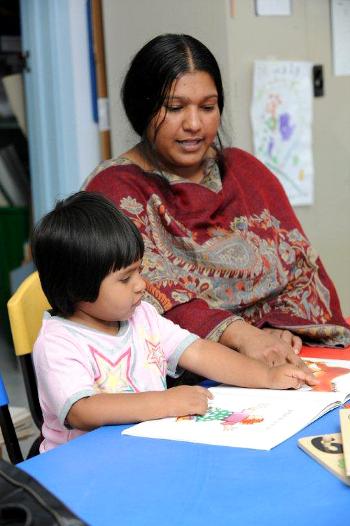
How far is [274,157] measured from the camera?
142 inches

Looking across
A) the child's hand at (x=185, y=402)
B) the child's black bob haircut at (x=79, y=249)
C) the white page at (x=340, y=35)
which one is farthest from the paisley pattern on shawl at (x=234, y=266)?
the white page at (x=340, y=35)

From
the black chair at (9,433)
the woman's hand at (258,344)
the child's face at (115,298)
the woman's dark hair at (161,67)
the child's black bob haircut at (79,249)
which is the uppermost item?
the woman's dark hair at (161,67)

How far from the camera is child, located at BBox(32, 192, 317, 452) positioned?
143 centimetres

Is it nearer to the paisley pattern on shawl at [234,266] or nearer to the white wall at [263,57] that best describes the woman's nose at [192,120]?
the paisley pattern on shawl at [234,266]

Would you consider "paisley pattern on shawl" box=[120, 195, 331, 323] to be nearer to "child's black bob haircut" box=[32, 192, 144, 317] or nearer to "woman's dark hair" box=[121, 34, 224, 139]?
"woman's dark hair" box=[121, 34, 224, 139]

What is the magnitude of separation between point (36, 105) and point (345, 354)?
2.46 m

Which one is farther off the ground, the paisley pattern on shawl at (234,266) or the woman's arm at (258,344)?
the paisley pattern on shawl at (234,266)

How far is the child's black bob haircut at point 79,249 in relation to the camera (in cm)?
151

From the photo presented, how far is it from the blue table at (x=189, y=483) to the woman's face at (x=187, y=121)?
0.93 metres

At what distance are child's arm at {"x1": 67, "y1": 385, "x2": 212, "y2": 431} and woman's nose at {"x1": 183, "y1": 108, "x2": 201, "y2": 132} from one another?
809mm

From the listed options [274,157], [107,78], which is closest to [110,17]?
[107,78]

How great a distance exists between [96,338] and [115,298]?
8 cm

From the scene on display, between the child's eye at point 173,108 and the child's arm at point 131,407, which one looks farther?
the child's eye at point 173,108

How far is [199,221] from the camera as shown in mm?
2072
